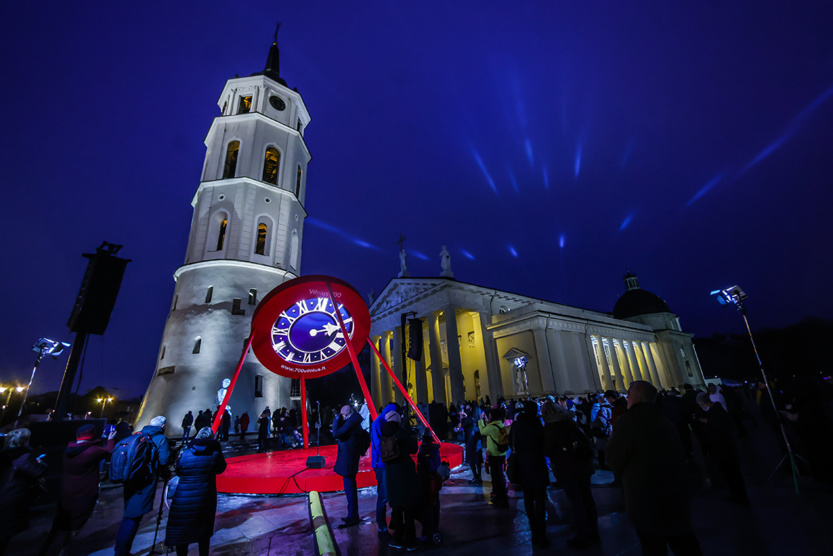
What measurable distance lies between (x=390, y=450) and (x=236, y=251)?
2163 cm

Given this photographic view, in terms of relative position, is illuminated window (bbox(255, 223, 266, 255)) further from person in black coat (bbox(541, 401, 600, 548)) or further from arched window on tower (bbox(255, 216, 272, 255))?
person in black coat (bbox(541, 401, 600, 548))

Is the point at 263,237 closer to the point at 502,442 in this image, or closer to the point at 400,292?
the point at 400,292

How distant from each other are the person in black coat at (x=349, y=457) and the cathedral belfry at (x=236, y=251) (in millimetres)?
15192

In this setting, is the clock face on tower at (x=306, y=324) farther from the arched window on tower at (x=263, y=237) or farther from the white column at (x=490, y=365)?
the white column at (x=490, y=365)

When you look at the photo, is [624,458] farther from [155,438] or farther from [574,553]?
[155,438]

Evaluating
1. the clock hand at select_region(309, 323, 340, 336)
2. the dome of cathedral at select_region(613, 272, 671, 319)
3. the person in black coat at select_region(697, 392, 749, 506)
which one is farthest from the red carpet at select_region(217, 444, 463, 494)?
the dome of cathedral at select_region(613, 272, 671, 319)

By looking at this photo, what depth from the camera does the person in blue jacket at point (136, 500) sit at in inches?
164

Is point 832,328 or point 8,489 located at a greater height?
point 832,328

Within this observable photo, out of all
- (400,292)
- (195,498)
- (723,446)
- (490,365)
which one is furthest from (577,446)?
(400,292)

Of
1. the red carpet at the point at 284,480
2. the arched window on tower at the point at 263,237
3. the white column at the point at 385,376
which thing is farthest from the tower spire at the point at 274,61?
the red carpet at the point at 284,480

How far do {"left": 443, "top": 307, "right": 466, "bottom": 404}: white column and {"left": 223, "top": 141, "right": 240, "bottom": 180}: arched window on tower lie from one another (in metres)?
19.6

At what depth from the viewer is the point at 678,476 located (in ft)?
8.72

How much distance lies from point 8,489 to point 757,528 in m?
8.61

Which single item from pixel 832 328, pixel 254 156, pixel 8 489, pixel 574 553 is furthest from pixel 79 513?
pixel 832 328
